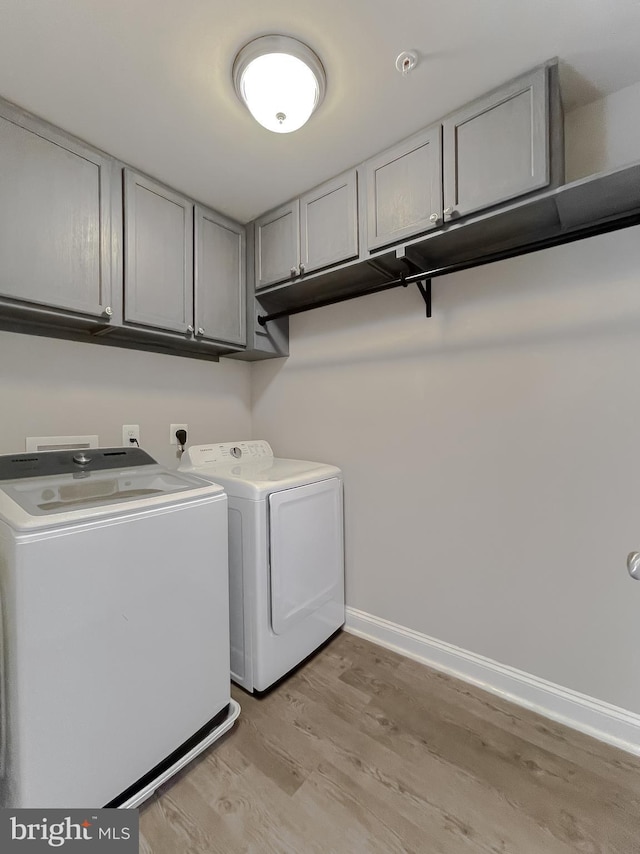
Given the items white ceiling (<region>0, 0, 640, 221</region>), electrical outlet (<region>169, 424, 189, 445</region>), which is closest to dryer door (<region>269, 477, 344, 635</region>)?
electrical outlet (<region>169, 424, 189, 445</region>)

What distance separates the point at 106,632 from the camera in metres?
1.02

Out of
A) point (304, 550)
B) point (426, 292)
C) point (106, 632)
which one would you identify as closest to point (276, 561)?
point (304, 550)

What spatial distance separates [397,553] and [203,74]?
7.10 feet

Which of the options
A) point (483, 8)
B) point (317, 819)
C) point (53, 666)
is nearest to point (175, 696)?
point (53, 666)

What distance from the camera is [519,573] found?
1.55 metres

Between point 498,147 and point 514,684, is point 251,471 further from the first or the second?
point 498,147

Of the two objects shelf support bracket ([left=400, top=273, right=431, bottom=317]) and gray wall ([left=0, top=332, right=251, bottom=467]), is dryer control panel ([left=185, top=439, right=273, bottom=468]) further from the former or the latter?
shelf support bracket ([left=400, top=273, right=431, bottom=317])

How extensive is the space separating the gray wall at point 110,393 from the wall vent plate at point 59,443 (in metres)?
0.03

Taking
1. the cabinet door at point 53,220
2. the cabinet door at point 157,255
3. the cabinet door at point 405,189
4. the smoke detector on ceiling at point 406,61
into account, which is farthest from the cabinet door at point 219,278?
the smoke detector on ceiling at point 406,61

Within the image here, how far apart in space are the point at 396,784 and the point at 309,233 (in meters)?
2.29

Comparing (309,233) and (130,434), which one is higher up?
(309,233)

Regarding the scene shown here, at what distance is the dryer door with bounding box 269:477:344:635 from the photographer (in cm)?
159

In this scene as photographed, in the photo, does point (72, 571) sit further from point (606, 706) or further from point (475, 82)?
point (475, 82)

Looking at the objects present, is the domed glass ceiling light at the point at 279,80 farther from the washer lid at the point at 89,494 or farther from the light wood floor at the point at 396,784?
the light wood floor at the point at 396,784
